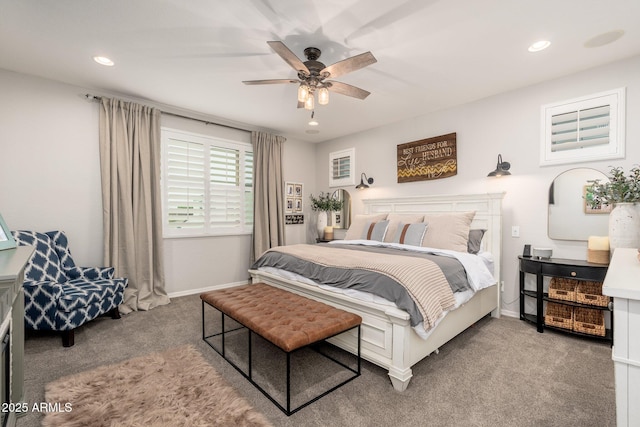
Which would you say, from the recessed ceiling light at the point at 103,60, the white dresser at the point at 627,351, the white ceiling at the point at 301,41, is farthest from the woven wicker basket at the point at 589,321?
the recessed ceiling light at the point at 103,60

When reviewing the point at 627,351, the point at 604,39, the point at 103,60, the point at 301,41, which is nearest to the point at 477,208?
the point at 604,39

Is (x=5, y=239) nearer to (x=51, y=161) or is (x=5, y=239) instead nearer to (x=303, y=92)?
(x=51, y=161)

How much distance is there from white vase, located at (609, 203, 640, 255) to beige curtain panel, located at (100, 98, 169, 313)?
15.6ft

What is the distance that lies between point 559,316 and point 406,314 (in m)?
2.00

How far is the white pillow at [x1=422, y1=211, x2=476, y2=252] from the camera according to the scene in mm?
3199

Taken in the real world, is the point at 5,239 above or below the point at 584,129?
below

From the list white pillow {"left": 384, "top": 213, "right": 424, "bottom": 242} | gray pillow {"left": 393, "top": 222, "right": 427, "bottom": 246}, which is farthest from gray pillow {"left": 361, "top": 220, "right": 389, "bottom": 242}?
gray pillow {"left": 393, "top": 222, "right": 427, "bottom": 246}

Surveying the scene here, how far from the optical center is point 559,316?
289 centimetres

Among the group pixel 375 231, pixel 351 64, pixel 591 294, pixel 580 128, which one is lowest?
pixel 591 294

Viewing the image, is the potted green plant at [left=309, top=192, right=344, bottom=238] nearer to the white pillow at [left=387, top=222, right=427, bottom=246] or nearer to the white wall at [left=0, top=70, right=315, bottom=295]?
the white pillow at [left=387, top=222, right=427, bottom=246]

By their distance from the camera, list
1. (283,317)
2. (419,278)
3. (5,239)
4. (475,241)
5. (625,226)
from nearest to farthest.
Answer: (5,239)
(283,317)
(419,278)
(625,226)
(475,241)

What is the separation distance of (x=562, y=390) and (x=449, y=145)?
2.86 metres

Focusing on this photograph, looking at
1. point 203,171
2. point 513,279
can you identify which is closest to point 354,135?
point 203,171

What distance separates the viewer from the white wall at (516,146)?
282 centimetres
